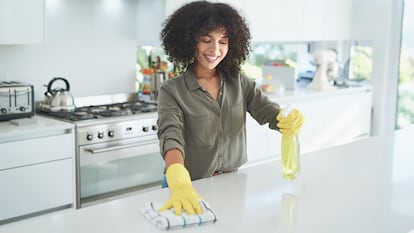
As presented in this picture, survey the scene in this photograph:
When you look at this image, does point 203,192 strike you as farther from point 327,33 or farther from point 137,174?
point 327,33

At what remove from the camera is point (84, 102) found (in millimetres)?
3896

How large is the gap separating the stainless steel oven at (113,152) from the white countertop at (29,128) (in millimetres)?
109

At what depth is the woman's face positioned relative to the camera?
203cm

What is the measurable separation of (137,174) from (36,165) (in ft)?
2.43

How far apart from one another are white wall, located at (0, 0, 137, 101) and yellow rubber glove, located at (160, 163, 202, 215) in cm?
222

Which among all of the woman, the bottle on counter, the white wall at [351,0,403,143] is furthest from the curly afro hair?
the white wall at [351,0,403,143]

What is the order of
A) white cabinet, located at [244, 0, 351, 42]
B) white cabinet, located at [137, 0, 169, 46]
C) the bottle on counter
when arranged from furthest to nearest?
white cabinet, located at [244, 0, 351, 42] → the bottle on counter → white cabinet, located at [137, 0, 169, 46]

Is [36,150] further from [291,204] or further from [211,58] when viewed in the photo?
[291,204]

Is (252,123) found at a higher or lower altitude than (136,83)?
lower

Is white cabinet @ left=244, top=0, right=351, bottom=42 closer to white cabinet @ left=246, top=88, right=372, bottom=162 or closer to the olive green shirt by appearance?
white cabinet @ left=246, top=88, right=372, bottom=162

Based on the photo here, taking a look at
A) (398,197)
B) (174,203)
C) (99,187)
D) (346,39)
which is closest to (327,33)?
(346,39)

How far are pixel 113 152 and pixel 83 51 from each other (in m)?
0.90

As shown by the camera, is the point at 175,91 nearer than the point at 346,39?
Yes

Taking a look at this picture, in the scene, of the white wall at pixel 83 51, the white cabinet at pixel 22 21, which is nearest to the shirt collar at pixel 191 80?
the white cabinet at pixel 22 21
